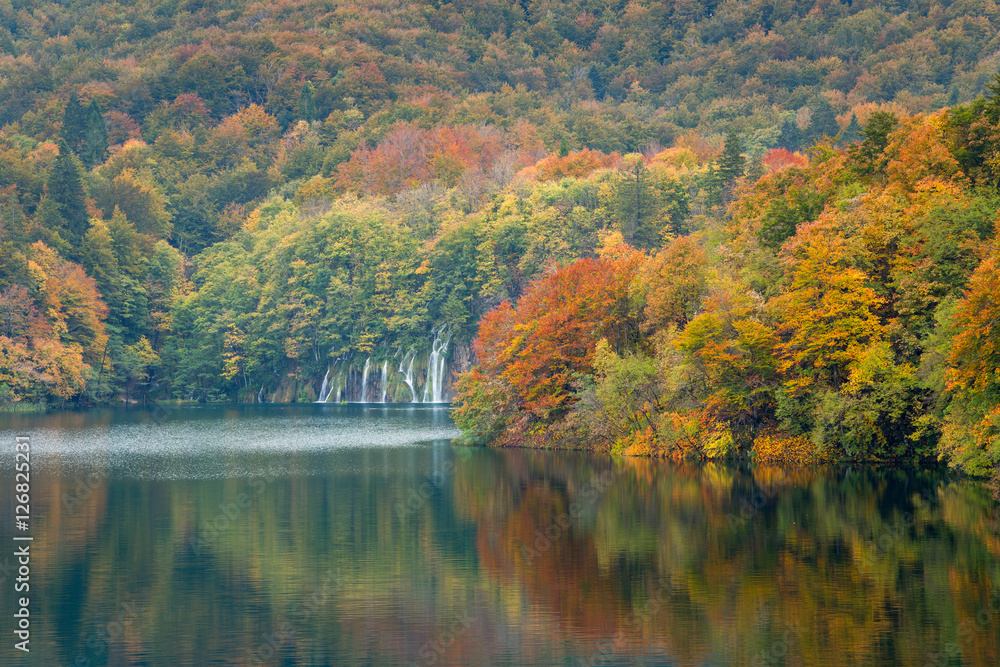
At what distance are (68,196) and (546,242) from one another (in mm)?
49811

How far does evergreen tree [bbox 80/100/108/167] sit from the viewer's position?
16412 centimetres

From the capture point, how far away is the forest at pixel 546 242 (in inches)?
2020

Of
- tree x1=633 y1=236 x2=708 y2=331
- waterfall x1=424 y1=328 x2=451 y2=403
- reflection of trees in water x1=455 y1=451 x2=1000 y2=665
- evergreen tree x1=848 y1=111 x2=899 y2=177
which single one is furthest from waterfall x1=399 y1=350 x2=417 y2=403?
reflection of trees in water x1=455 y1=451 x2=1000 y2=665

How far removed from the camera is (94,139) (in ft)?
542

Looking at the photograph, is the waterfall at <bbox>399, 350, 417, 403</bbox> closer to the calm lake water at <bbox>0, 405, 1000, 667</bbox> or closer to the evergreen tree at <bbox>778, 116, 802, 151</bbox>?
the evergreen tree at <bbox>778, 116, 802, 151</bbox>

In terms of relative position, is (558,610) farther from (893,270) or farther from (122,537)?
(893,270)

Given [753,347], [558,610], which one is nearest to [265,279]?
[753,347]

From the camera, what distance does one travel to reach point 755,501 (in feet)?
136

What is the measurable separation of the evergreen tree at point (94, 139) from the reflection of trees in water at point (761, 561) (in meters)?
131

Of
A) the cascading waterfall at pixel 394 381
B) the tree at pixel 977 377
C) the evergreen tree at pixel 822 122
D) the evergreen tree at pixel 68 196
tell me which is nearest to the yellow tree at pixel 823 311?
the tree at pixel 977 377

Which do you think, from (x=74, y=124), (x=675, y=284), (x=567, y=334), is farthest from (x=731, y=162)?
(x=74, y=124)

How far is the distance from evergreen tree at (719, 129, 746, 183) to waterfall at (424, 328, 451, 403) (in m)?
33.9

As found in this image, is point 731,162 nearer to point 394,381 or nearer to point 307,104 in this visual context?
point 394,381

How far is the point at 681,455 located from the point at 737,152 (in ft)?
184
